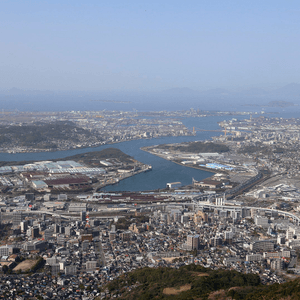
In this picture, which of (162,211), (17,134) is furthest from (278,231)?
(17,134)

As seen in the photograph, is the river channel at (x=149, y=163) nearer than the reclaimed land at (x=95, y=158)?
Yes

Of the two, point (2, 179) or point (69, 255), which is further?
point (2, 179)

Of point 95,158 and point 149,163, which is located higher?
point 95,158

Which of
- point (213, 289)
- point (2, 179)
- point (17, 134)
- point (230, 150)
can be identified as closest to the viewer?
point (213, 289)

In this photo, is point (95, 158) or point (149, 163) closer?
point (149, 163)

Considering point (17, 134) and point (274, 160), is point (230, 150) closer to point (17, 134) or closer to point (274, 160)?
point (274, 160)

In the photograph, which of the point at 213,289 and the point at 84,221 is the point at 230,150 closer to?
the point at 84,221

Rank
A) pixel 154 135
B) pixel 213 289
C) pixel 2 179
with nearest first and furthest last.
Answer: pixel 213 289 → pixel 2 179 → pixel 154 135

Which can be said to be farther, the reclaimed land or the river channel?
the reclaimed land

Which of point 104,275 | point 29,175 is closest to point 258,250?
point 104,275
